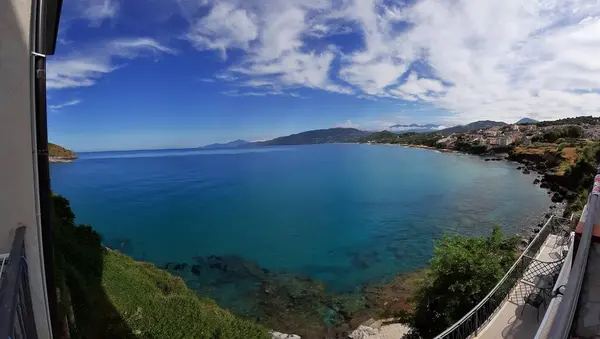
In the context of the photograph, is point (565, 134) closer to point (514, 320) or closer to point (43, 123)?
point (514, 320)

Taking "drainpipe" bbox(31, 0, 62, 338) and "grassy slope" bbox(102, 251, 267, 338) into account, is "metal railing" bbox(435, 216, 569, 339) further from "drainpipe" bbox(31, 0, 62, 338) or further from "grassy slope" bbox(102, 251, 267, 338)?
"grassy slope" bbox(102, 251, 267, 338)

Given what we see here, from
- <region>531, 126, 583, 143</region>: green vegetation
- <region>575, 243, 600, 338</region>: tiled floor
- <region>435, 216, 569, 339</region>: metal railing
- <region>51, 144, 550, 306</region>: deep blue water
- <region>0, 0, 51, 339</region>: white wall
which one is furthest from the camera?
<region>531, 126, 583, 143</region>: green vegetation

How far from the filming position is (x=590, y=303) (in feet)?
14.0

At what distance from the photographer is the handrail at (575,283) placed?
3.35 metres

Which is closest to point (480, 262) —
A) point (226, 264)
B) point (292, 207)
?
point (226, 264)

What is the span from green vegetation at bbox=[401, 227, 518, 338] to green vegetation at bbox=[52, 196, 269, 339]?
608cm

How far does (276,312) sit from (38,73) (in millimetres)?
14693

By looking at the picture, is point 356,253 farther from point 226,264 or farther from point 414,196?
point 414,196

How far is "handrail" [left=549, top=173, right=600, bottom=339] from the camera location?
11.0ft

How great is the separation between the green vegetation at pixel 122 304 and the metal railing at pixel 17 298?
217 inches

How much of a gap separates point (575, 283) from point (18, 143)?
7.05 metres

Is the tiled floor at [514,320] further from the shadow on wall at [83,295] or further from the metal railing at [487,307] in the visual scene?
the shadow on wall at [83,295]

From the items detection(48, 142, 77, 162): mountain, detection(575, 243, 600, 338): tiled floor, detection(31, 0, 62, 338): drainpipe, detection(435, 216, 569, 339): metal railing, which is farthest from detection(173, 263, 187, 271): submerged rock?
detection(48, 142, 77, 162): mountain

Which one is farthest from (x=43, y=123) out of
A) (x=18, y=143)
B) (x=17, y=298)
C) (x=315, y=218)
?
(x=315, y=218)
